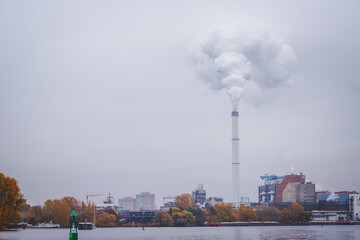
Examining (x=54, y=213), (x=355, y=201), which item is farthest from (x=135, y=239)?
(x=355, y=201)

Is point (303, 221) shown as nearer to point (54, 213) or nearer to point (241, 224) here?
point (241, 224)

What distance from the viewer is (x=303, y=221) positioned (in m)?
181

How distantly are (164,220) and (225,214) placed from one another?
62.5 feet

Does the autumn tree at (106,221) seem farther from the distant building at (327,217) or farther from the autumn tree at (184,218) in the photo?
the distant building at (327,217)

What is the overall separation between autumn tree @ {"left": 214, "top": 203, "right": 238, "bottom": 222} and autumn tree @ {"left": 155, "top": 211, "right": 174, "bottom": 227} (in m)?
14.8

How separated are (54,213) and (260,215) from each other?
222 feet

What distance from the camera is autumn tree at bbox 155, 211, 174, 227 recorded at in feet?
589

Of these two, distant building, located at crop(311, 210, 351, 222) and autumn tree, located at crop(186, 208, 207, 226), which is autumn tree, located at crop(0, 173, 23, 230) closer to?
autumn tree, located at crop(186, 208, 207, 226)

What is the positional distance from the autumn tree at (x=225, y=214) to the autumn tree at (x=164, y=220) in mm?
14847

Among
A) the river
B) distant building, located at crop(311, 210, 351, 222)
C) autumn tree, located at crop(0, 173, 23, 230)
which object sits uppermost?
autumn tree, located at crop(0, 173, 23, 230)

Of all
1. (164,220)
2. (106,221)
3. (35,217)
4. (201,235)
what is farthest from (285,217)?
(201,235)

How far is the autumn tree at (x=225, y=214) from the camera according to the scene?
595 ft

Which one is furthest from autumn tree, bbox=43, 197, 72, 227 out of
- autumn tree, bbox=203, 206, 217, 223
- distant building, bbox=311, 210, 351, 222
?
distant building, bbox=311, 210, 351, 222

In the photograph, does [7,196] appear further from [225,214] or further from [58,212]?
[225,214]
